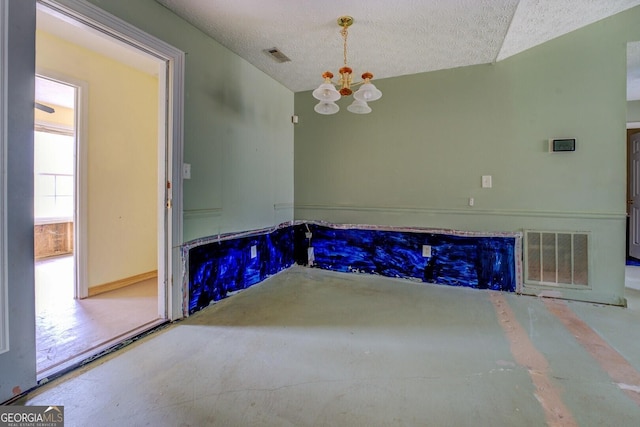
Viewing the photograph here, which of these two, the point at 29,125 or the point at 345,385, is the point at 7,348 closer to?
the point at 29,125

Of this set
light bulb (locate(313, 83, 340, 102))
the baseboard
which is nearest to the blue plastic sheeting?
the baseboard

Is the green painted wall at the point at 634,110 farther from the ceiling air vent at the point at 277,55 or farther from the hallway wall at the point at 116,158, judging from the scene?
the hallway wall at the point at 116,158

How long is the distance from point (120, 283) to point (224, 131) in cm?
212

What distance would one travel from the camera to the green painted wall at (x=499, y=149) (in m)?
2.87

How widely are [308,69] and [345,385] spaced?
3.13 metres

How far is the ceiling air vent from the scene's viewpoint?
9.73 ft

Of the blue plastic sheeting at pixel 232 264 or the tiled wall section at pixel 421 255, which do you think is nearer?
the blue plastic sheeting at pixel 232 264

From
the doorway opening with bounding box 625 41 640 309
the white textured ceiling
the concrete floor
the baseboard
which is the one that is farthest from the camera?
the doorway opening with bounding box 625 41 640 309

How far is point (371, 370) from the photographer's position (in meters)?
1.78

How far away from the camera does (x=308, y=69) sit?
340 centimetres

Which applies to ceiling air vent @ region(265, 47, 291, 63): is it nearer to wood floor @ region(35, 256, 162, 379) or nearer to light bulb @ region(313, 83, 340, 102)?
light bulb @ region(313, 83, 340, 102)

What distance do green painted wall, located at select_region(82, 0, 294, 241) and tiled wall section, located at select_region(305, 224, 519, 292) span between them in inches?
33.3

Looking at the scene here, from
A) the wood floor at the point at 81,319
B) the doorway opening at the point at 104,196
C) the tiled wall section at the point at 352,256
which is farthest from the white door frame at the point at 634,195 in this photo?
the wood floor at the point at 81,319

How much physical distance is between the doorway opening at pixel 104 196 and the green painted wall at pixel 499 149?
6.80ft
